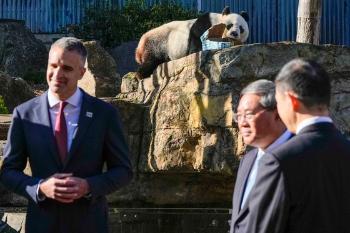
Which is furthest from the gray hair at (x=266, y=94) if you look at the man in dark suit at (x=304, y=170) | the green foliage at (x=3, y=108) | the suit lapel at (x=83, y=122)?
the green foliage at (x=3, y=108)

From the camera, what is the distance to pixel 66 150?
4387 millimetres

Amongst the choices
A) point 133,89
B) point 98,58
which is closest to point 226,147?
point 133,89

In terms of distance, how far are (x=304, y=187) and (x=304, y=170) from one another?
0.06m

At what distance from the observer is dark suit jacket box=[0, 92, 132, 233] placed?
170 inches

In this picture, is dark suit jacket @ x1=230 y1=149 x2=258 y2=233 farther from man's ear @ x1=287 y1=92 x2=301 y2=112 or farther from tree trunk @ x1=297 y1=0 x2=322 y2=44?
tree trunk @ x1=297 y1=0 x2=322 y2=44

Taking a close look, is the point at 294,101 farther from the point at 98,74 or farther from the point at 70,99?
the point at 98,74

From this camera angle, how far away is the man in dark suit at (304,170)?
3371mm

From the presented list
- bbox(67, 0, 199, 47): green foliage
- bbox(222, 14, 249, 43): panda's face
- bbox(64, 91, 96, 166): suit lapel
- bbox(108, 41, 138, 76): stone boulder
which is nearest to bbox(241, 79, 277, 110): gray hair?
bbox(64, 91, 96, 166): suit lapel

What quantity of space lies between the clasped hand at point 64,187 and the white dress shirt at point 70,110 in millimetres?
246

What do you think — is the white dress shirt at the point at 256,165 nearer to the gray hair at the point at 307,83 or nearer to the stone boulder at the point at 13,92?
the gray hair at the point at 307,83

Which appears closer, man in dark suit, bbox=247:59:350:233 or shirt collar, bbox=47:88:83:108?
man in dark suit, bbox=247:59:350:233

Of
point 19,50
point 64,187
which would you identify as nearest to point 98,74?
point 64,187

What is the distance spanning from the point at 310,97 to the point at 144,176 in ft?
14.7

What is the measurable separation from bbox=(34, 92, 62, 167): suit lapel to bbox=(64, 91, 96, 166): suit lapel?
0.07 meters
